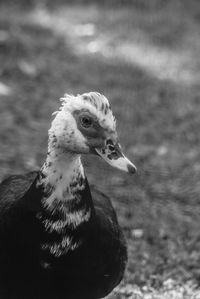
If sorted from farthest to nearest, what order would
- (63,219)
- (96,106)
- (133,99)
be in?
(133,99)
(63,219)
(96,106)

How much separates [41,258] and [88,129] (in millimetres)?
750

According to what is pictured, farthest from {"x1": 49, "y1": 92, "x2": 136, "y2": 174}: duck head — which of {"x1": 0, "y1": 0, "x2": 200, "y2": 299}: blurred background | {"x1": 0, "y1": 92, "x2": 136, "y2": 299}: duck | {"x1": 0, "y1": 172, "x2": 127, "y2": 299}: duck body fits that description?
{"x1": 0, "y1": 0, "x2": 200, "y2": 299}: blurred background

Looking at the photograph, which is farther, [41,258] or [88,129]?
[41,258]

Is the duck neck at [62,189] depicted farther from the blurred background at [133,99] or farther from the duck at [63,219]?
the blurred background at [133,99]

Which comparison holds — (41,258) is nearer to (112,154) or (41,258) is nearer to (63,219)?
(63,219)

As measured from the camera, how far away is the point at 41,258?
9.86ft

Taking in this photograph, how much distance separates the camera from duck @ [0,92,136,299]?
2.90m

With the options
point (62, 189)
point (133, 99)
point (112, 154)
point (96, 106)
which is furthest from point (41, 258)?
point (133, 99)

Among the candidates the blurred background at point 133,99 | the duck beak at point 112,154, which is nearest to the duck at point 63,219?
the duck beak at point 112,154

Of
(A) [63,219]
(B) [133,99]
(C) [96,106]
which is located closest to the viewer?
(C) [96,106]

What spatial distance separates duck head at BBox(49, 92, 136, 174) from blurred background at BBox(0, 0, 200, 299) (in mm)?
1675

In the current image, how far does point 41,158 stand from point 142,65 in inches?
117

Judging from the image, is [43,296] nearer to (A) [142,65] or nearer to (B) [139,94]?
(B) [139,94]

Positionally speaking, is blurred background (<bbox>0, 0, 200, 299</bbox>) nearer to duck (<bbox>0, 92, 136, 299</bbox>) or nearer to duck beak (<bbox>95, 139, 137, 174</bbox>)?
duck (<bbox>0, 92, 136, 299</bbox>)
